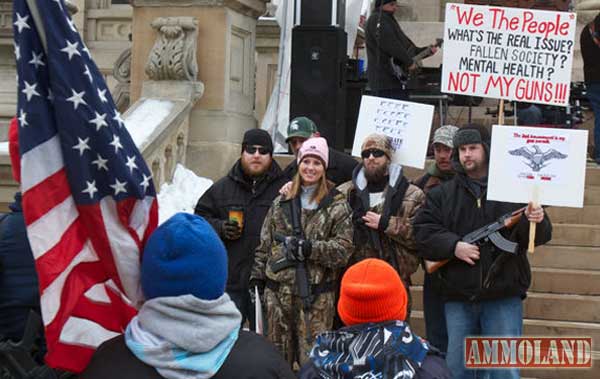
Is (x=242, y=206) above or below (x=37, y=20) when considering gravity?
below

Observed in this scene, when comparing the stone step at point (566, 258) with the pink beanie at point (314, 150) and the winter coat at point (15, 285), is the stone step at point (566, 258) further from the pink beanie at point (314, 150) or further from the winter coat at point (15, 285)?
the winter coat at point (15, 285)

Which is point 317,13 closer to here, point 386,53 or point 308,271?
point 386,53

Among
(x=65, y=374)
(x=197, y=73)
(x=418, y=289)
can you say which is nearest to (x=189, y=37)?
(x=197, y=73)

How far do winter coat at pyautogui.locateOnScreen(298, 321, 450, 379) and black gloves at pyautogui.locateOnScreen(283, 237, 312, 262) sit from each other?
2.96m

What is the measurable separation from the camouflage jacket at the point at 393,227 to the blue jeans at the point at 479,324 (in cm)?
51

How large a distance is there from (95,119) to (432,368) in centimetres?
133

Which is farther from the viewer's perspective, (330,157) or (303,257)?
(330,157)

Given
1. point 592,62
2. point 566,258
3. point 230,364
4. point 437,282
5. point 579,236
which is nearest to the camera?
point 230,364

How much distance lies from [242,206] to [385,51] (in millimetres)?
5684

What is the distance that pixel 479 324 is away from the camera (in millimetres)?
6852

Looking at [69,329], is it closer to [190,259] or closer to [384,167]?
[190,259]

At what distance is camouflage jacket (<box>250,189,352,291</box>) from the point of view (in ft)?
22.4

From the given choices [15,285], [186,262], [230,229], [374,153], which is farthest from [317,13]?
[186,262]

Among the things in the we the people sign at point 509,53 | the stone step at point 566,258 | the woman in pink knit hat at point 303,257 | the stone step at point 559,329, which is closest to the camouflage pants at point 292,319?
the woman in pink knit hat at point 303,257
